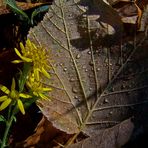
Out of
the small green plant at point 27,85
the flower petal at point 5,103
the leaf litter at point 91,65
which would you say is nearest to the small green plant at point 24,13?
the leaf litter at point 91,65

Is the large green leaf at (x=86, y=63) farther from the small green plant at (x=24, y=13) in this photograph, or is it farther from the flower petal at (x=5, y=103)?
the flower petal at (x=5, y=103)

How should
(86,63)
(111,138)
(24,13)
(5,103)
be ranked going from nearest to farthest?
(5,103) → (111,138) → (86,63) → (24,13)

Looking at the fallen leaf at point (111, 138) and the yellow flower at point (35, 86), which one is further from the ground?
the yellow flower at point (35, 86)

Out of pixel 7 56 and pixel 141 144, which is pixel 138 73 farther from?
pixel 7 56

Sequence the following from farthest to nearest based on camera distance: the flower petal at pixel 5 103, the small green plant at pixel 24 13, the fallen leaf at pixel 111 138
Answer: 1. the small green plant at pixel 24 13
2. the fallen leaf at pixel 111 138
3. the flower petal at pixel 5 103

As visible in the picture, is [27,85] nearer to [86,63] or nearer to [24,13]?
[86,63]

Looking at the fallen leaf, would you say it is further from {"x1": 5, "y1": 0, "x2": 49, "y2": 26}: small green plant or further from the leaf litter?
{"x1": 5, "y1": 0, "x2": 49, "y2": 26}: small green plant

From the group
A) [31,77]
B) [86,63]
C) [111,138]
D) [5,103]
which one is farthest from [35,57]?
[111,138]

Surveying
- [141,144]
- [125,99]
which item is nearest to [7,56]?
[125,99]

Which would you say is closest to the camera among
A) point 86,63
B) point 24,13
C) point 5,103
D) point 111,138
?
point 5,103

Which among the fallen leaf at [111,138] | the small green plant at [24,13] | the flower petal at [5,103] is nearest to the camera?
the flower petal at [5,103]
